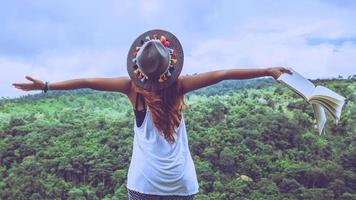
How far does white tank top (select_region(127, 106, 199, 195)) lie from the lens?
7.43 feet

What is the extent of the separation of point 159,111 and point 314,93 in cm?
44

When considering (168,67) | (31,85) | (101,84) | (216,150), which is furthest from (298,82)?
(216,150)

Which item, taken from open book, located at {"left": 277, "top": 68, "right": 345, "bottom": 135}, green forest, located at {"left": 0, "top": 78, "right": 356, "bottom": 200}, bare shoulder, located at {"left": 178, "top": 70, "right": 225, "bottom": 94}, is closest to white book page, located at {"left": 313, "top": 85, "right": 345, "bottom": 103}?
open book, located at {"left": 277, "top": 68, "right": 345, "bottom": 135}

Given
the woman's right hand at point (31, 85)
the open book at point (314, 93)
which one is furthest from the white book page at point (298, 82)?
the woman's right hand at point (31, 85)

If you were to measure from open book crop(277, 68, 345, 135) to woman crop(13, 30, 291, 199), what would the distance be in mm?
33

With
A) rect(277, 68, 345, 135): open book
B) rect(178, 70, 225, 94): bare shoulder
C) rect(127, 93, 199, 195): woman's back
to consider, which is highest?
rect(178, 70, 225, 94): bare shoulder

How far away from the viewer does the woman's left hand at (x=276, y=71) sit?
223 centimetres

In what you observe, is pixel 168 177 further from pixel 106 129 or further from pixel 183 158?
pixel 106 129

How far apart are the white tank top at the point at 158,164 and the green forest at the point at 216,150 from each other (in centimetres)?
345

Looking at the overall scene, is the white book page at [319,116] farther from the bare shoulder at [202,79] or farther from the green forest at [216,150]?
the green forest at [216,150]

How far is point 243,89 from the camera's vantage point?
762cm

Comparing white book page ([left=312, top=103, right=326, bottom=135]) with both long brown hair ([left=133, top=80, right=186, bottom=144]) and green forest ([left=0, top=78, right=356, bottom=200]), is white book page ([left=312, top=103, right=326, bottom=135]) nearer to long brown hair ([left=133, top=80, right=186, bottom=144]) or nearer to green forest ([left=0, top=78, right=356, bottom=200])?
long brown hair ([left=133, top=80, right=186, bottom=144])

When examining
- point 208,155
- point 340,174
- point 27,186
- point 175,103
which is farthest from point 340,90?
point 175,103

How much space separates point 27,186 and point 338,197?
2410 mm
